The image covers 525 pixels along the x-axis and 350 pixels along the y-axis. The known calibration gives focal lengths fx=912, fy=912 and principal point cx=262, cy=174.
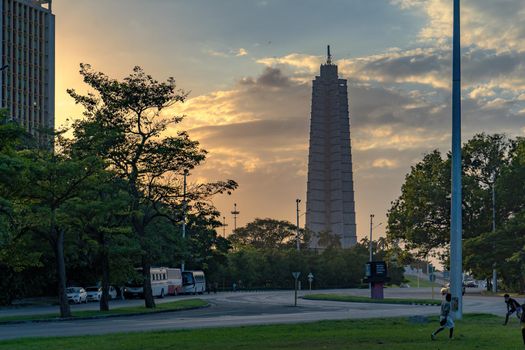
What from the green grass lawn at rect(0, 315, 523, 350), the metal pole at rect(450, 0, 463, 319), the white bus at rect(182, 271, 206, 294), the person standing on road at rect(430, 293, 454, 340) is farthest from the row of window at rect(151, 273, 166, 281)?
the person standing on road at rect(430, 293, 454, 340)

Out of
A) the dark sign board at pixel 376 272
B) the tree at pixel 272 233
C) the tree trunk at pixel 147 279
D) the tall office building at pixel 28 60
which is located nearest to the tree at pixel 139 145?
the tree trunk at pixel 147 279

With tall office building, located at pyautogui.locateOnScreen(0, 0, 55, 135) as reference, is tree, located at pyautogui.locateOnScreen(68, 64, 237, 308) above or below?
below

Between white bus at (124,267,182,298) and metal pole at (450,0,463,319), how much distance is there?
179 ft

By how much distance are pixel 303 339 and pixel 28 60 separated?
488ft

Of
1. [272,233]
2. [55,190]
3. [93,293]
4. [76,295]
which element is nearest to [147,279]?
[55,190]

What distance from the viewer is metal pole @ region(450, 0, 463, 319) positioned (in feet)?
106

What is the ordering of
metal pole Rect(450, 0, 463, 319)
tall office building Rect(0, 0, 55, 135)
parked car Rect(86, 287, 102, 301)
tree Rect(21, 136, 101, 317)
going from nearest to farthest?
1. metal pole Rect(450, 0, 463, 319)
2. tree Rect(21, 136, 101, 317)
3. parked car Rect(86, 287, 102, 301)
4. tall office building Rect(0, 0, 55, 135)

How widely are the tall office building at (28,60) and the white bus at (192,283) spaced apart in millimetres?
61659

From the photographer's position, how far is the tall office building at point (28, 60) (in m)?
161

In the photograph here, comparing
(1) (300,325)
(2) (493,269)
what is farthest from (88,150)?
(2) (493,269)

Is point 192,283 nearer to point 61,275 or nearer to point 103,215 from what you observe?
point 103,215

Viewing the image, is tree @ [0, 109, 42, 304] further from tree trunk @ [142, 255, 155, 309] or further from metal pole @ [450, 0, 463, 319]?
metal pole @ [450, 0, 463, 319]

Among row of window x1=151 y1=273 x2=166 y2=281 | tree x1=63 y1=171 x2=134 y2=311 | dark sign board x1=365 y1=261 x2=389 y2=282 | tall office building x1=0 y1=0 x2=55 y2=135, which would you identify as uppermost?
tall office building x1=0 y1=0 x2=55 y2=135

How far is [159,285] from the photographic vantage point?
9031 cm
